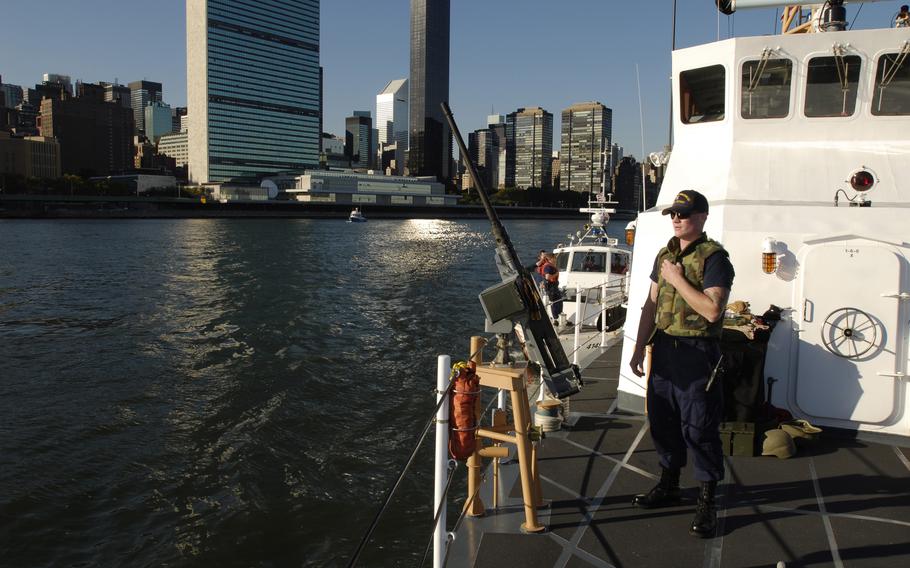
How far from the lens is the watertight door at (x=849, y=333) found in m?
6.27

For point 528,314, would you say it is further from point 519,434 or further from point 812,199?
point 812,199

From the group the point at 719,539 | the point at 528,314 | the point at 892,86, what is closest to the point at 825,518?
the point at 719,539

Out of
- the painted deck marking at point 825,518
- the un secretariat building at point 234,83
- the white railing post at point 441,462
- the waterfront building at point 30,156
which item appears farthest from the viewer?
the un secretariat building at point 234,83

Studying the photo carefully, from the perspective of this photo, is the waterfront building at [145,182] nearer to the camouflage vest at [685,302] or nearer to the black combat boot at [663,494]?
the black combat boot at [663,494]

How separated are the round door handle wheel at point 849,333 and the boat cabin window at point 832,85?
8.19ft

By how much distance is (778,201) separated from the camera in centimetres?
704

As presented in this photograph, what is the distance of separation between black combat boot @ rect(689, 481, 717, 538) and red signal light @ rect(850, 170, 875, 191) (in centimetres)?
395

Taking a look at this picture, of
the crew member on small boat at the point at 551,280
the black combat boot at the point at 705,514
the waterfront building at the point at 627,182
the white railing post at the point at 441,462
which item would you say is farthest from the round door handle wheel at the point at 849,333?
the waterfront building at the point at 627,182

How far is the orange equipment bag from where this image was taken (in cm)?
416

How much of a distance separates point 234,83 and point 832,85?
664 feet

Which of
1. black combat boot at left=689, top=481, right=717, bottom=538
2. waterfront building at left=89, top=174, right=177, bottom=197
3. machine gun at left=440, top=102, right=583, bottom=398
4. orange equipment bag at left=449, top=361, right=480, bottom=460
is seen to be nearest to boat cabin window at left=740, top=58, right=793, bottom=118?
machine gun at left=440, top=102, right=583, bottom=398

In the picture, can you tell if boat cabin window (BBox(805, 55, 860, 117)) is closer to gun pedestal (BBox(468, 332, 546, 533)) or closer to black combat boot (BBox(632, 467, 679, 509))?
black combat boot (BBox(632, 467, 679, 509))

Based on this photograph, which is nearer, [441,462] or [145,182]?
[441,462]

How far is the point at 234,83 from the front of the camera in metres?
190
